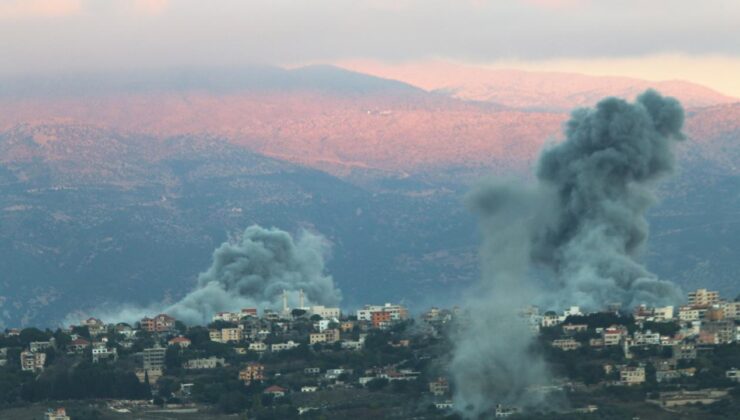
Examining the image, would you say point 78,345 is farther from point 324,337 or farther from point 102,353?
point 324,337

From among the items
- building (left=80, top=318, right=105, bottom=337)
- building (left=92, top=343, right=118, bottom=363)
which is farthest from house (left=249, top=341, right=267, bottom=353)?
building (left=80, top=318, right=105, bottom=337)

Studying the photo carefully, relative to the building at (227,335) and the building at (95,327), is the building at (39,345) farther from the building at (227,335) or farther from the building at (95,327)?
the building at (227,335)

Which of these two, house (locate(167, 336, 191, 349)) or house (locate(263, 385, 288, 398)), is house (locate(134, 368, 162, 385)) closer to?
house (locate(167, 336, 191, 349))

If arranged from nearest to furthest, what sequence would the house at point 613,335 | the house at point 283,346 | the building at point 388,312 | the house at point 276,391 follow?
the house at point 276,391 → the house at point 613,335 → the house at point 283,346 → the building at point 388,312

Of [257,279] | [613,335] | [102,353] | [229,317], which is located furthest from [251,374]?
[257,279]

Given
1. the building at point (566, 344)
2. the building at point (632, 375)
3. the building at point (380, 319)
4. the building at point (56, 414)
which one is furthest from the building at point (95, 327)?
the building at point (632, 375)
